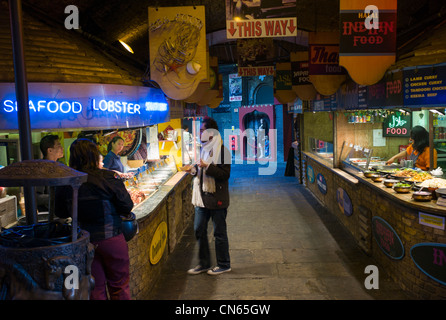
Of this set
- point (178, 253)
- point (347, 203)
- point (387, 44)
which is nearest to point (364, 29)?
point (387, 44)

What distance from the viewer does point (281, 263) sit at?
21.8 feet

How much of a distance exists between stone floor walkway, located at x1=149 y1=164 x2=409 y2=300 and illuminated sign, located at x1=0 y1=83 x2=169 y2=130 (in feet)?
8.31

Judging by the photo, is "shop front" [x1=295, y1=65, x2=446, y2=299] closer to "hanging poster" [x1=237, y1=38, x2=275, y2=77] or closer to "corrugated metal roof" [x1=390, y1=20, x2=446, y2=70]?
"corrugated metal roof" [x1=390, y1=20, x2=446, y2=70]

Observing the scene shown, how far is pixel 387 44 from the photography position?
609cm

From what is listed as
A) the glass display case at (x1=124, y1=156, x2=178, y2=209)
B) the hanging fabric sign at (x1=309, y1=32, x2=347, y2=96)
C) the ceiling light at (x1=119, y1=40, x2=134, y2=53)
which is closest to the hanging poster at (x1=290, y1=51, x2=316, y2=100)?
the hanging fabric sign at (x1=309, y1=32, x2=347, y2=96)

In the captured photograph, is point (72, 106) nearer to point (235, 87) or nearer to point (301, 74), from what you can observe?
point (301, 74)

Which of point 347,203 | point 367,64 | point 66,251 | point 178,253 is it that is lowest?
point 178,253

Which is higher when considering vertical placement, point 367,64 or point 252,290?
point 367,64

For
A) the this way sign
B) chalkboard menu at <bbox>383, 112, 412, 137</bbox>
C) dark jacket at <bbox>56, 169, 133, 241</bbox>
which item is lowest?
dark jacket at <bbox>56, 169, 133, 241</bbox>

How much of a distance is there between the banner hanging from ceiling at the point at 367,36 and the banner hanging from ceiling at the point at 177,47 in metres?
2.39

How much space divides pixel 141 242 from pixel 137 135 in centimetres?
596

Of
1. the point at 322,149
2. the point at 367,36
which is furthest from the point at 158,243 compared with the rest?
the point at 322,149

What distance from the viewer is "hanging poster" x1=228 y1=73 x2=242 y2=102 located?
24875mm

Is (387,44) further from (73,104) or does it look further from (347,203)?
(73,104)
